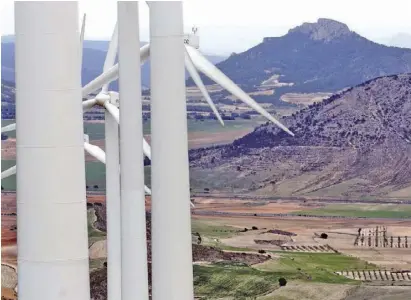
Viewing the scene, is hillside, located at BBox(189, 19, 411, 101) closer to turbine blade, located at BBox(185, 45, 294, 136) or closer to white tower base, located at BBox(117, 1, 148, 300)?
turbine blade, located at BBox(185, 45, 294, 136)

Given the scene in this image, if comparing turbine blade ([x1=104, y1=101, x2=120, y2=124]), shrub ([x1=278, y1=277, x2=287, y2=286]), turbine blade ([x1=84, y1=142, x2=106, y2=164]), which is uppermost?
turbine blade ([x1=104, y1=101, x2=120, y2=124])

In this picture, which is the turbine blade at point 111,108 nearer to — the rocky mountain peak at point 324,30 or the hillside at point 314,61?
the hillside at point 314,61

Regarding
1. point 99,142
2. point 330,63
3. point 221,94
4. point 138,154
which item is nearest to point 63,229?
point 138,154

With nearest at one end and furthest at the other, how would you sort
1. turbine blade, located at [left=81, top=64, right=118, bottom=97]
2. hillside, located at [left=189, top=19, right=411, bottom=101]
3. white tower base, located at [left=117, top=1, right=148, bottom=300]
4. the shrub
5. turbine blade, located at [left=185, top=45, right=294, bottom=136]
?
white tower base, located at [left=117, top=1, right=148, bottom=300] < turbine blade, located at [left=185, top=45, right=294, bottom=136] < turbine blade, located at [left=81, top=64, right=118, bottom=97] < the shrub < hillside, located at [left=189, top=19, right=411, bottom=101]

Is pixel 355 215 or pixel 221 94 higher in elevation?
pixel 221 94

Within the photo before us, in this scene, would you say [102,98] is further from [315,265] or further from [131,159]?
[315,265]

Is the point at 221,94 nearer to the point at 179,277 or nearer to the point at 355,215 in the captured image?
the point at 355,215

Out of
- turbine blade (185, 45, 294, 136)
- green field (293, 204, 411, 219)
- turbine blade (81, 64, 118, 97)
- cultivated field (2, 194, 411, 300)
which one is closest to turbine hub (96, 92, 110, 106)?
turbine blade (81, 64, 118, 97)
